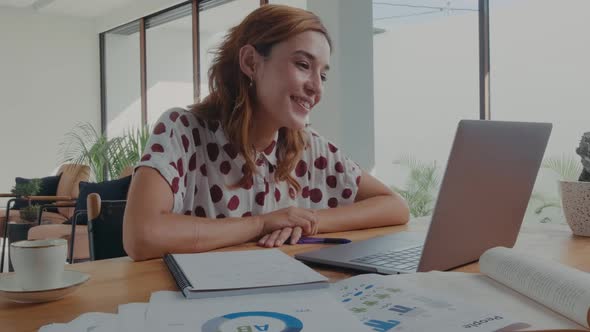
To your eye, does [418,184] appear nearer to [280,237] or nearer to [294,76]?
[294,76]

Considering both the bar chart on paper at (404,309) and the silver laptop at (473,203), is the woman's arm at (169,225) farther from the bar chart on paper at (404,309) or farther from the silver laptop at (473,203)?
the bar chart on paper at (404,309)

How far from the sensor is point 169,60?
21.2ft

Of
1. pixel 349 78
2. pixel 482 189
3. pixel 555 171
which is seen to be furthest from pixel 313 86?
pixel 555 171

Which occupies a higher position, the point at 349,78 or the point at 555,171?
the point at 349,78

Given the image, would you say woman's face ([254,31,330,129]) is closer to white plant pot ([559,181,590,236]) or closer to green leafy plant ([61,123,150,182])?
white plant pot ([559,181,590,236])

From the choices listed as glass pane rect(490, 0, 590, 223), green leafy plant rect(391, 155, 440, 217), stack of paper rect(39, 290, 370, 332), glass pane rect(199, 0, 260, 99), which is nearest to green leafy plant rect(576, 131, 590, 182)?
stack of paper rect(39, 290, 370, 332)

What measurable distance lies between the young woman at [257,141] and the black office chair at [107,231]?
274 millimetres

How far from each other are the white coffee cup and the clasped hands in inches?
19.4

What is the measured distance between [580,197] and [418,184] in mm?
2692

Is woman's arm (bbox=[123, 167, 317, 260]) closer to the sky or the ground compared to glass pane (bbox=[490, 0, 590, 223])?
closer to the ground

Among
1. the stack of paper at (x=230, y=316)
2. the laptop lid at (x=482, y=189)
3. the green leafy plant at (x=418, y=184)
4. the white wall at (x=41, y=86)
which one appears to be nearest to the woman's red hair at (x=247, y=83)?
the laptop lid at (x=482, y=189)

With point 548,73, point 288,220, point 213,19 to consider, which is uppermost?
point 213,19

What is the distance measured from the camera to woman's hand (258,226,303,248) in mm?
1224

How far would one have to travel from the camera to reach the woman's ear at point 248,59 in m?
1.50
